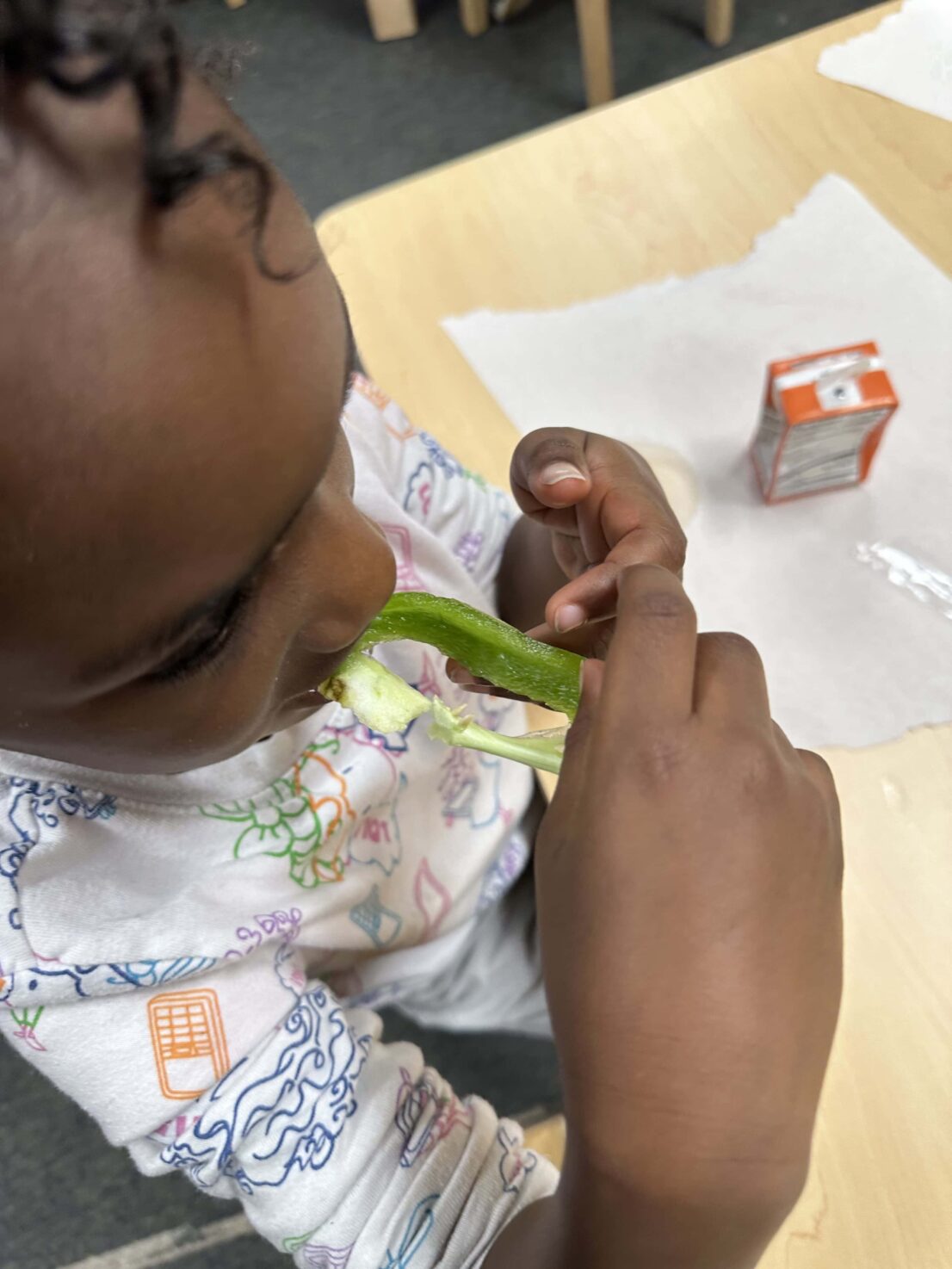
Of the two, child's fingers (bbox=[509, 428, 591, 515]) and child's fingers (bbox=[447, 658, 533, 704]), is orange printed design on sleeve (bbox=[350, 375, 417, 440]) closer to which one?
child's fingers (bbox=[509, 428, 591, 515])

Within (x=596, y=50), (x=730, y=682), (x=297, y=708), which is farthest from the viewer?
(x=596, y=50)

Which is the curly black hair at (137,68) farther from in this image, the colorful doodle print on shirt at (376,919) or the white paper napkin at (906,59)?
the white paper napkin at (906,59)

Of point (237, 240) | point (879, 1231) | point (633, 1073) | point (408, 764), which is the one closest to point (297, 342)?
point (237, 240)

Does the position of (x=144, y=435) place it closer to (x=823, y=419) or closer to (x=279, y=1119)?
(x=279, y=1119)

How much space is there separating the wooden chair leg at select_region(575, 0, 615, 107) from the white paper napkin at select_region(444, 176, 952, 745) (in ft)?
3.30

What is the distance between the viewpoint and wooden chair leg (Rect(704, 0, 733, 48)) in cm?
162

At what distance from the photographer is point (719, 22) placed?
64.3 inches

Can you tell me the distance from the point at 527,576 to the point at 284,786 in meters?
0.26

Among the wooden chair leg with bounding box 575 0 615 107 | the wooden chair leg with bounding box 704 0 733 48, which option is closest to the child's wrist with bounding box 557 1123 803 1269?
the wooden chair leg with bounding box 575 0 615 107

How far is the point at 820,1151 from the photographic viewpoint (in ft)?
1.52

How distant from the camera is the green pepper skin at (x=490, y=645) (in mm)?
447

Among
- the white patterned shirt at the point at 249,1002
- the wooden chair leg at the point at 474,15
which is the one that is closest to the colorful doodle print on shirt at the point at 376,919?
the white patterned shirt at the point at 249,1002

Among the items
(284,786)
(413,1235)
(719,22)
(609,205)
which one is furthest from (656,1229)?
(719,22)

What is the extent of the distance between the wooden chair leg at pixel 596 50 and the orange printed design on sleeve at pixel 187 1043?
5.33 ft
